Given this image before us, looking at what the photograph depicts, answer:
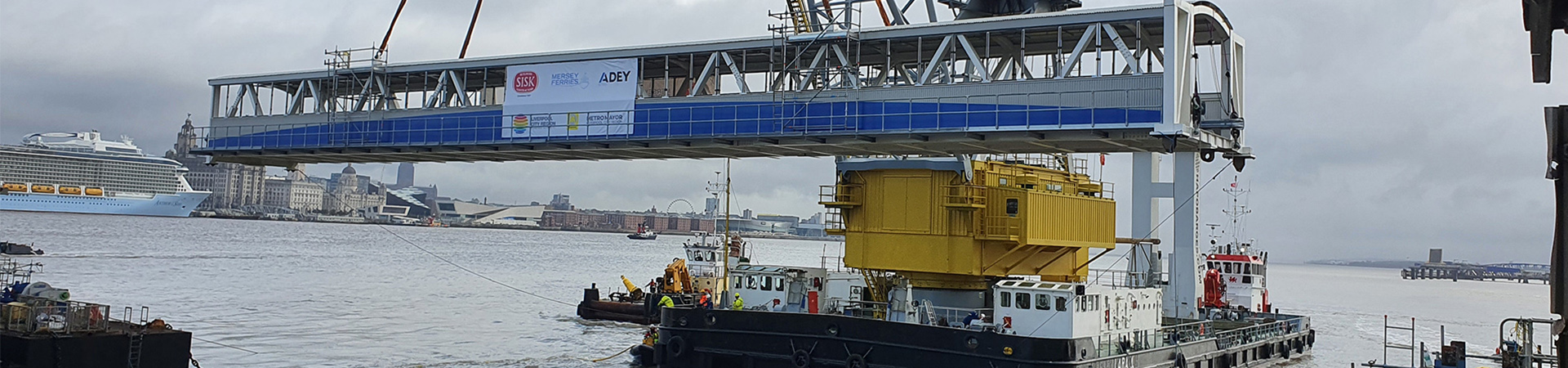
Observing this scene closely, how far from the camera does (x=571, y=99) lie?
34.9 meters

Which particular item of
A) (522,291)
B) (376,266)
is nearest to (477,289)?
(522,291)

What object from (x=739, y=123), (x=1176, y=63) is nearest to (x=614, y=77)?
(x=739, y=123)

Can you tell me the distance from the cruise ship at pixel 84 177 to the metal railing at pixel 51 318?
17122cm

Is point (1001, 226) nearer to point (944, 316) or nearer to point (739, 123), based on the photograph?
point (944, 316)

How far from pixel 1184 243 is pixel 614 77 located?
22795mm

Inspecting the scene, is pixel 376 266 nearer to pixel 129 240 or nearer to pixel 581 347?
pixel 129 240

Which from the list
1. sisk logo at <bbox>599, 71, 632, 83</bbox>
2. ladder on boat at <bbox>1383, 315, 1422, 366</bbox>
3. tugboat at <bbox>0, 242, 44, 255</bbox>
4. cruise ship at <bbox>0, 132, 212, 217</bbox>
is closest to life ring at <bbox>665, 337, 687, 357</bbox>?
sisk logo at <bbox>599, 71, 632, 83</bbox>

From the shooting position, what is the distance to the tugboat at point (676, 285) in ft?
188

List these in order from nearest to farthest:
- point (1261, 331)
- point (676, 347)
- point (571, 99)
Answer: point (571, 99), point (676, 347), point (1261, 331)

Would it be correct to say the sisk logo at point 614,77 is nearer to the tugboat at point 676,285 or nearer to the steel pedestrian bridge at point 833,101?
the steel pedestrian bridge at point 833,101

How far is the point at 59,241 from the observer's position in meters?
125

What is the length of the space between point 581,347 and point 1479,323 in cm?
7576

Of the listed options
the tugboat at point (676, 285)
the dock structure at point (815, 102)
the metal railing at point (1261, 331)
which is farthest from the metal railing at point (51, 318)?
the metal railing at point (1261, 331)

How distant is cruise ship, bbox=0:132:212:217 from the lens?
174125 millimetres
